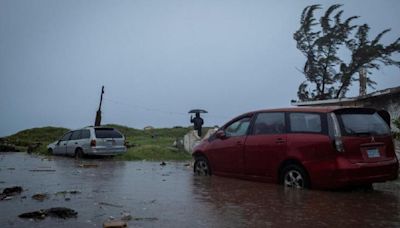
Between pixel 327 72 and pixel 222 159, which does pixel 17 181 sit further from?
pixel 327 72

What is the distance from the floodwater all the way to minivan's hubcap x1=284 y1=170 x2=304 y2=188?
250mm

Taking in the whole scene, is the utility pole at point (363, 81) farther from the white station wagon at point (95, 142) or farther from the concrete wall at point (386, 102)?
the white station wagon at point (95, 142)

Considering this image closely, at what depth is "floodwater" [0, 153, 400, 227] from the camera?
599 centimetres

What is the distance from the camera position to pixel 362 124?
8773 millimetres

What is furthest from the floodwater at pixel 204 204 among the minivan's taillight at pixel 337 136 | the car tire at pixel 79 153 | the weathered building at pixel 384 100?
the car tire at pixel 79 153

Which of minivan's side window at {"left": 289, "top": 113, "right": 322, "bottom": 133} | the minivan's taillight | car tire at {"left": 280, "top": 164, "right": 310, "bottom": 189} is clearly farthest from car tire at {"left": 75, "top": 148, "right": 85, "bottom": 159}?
the minivan's taillight

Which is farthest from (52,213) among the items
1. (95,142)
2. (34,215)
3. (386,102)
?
(386,102)

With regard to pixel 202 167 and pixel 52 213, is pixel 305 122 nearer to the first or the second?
pixel 202 167

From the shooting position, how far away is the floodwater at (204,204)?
5.99 meters

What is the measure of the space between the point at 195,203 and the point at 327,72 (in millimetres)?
26524

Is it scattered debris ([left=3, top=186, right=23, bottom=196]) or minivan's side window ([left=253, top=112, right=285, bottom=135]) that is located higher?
minivan's side window ([left=253, top=112, right=285, bottom=135])

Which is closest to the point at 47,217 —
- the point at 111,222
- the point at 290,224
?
the point at 111,222

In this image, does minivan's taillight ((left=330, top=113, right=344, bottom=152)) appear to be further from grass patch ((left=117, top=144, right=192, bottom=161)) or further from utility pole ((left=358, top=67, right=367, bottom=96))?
utility pole ((left=358, top=67, right=367, bottom=96))

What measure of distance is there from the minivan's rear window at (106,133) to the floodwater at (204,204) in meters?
9.39
